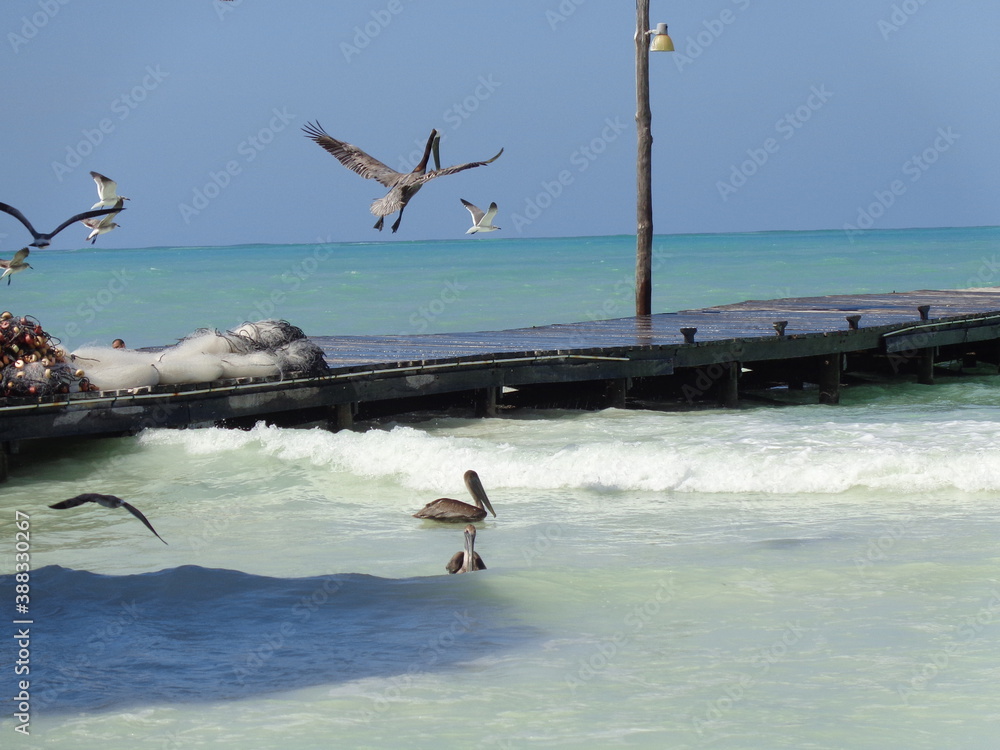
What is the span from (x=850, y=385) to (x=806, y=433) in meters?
5.75

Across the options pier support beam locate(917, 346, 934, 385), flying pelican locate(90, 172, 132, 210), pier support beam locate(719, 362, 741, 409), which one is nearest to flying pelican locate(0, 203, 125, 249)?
flying pelican locate(90, 172, 132, 210)

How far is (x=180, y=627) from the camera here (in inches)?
286

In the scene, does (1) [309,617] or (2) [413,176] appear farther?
(2) [413,176]

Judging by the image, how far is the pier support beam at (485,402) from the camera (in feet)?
50.3

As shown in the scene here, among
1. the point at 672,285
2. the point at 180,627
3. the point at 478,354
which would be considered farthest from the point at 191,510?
the point at 672,285

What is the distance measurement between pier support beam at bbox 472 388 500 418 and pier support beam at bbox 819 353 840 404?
15.8 feet

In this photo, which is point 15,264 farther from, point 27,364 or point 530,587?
point 530,587

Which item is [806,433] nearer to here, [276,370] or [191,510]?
[276,370]

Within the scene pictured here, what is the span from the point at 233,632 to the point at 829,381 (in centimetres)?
1192

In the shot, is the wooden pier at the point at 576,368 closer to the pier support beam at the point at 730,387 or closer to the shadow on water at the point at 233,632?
the pier support beam at the point at 730,387

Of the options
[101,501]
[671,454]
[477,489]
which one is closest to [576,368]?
[671,454]

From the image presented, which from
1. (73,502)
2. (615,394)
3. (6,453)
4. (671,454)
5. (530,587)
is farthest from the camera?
(615,394)

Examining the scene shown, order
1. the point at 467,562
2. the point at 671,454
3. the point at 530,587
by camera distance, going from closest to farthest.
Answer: the point at 530,587
the point at 467,562
the point at 671,454

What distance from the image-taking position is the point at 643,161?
1945 centimetres
